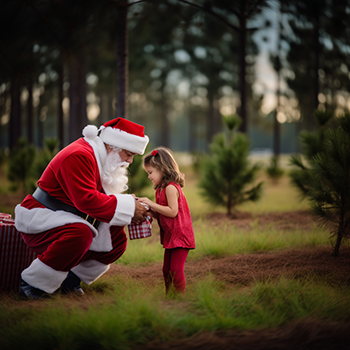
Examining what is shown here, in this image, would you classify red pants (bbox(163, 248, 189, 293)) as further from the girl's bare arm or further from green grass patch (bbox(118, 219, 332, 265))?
green grass patch (bbox(118, 219, 332, 265))

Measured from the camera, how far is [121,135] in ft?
11.3

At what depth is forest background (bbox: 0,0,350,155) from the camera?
4594 mm

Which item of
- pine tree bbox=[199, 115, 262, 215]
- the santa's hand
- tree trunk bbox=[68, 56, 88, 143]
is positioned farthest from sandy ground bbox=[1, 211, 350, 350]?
tree trunk bbox=[68, 56, 88, 143]

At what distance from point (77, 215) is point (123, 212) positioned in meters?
0.46

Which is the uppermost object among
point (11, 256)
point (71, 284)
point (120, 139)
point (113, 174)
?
point (120, 139)

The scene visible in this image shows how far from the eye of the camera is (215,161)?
766 cm

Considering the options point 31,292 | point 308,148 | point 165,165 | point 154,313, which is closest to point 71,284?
point 31,292

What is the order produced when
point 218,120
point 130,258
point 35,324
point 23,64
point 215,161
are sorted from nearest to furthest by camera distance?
point 35,324
point 23,64
point 130,258
point 215,161
point 218,120

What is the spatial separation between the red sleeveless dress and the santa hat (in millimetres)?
575

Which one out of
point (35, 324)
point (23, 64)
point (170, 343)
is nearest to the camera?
point (170, 343)

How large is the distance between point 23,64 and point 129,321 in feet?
11.4

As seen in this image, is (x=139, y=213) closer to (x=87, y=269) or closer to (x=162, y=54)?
(x=87, y=269)

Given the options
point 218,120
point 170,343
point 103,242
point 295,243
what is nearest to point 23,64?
point 103,242

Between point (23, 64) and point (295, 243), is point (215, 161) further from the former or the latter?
point (23, 64)
